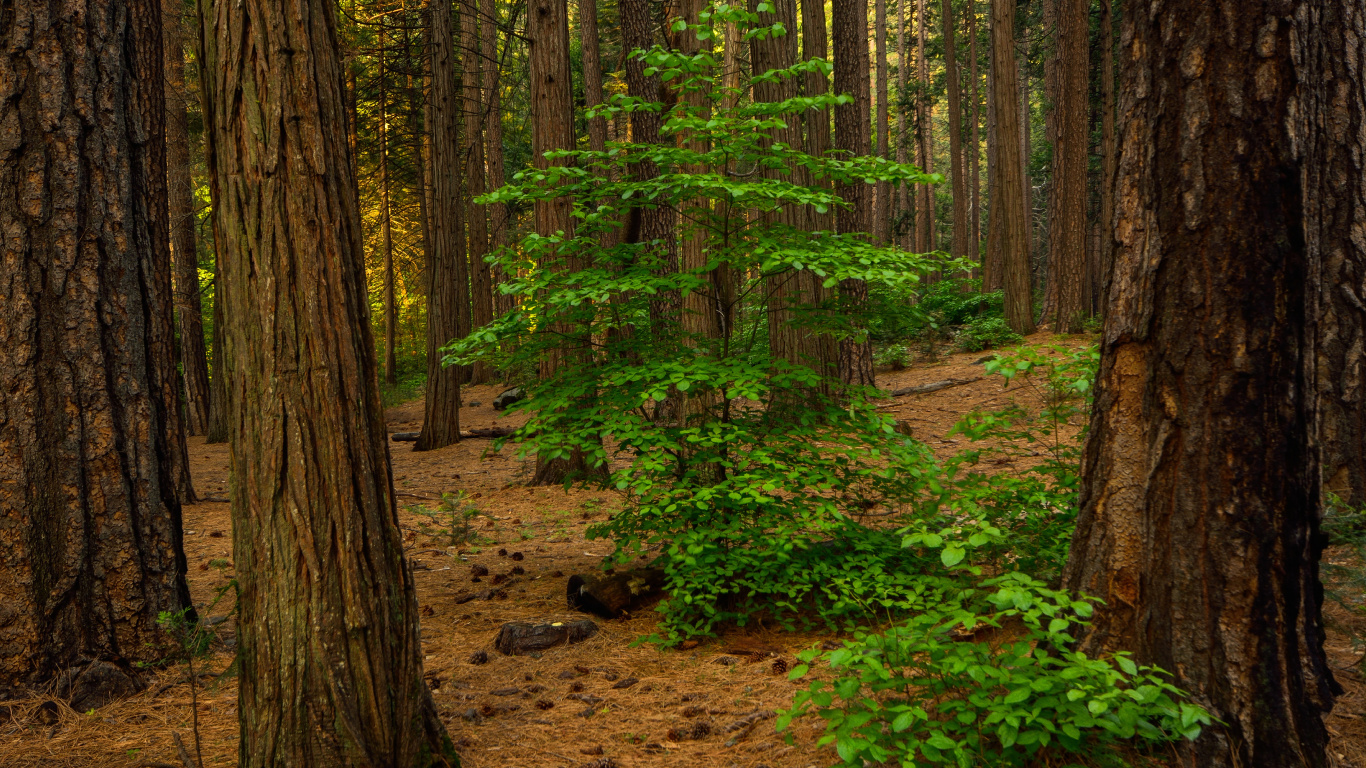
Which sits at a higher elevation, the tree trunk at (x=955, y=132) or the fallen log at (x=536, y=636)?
the tree trunk at (x=955, y=132)

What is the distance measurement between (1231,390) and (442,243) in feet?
35.1

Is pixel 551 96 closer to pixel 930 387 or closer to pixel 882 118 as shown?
pixel 930 387

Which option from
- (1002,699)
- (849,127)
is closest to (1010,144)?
(849,127)

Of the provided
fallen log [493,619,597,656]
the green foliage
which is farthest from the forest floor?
the green foliage

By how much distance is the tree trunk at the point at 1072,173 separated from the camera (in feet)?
43.5

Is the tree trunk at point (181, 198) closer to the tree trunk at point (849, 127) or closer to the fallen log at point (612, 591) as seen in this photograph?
the tree trunk at point (849, 127)

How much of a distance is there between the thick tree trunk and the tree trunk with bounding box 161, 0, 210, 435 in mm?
9422

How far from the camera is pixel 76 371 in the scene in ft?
11.1

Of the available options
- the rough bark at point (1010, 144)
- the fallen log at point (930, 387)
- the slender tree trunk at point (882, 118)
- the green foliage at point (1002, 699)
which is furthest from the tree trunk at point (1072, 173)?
the green foliage at point (1002, 699)

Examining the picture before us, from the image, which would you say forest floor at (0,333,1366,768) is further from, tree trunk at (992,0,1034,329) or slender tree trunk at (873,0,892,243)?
slender tree trunk at (873,0,892,243)

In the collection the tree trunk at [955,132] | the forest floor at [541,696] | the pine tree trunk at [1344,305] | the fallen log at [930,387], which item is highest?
the tree trunk at [955,132]

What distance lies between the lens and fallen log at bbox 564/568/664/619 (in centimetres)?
488

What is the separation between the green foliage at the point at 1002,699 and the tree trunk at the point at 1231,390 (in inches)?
9.2

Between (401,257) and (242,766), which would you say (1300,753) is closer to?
(242,766)
